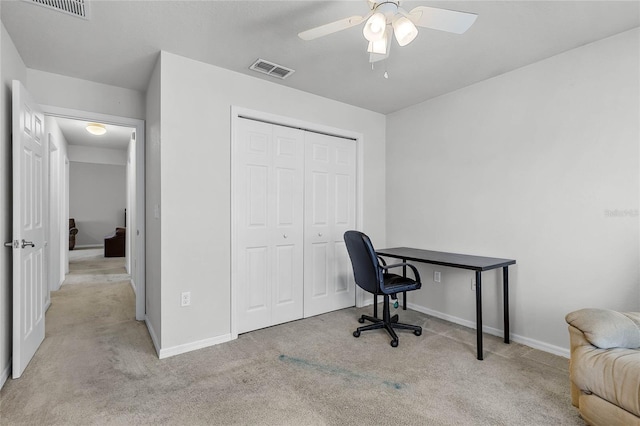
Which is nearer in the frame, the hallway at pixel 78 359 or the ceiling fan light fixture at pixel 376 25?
the ceiling fan light fixture at pixel 376 25

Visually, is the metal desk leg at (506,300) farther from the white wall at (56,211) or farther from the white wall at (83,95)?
the white wall at (56,211)

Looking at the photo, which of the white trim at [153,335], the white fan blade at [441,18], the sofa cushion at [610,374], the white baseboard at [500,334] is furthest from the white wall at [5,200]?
the white baseboard at [500,334]

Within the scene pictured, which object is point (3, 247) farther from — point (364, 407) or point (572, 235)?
point (572, 235)

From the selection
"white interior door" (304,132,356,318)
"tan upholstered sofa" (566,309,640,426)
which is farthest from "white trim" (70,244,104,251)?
"tan upholstered sofa" (566,309,640,426)

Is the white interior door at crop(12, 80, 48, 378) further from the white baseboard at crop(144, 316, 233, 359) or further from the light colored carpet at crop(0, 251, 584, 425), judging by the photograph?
the white baseboard at crop(144, 316, 233, 359)

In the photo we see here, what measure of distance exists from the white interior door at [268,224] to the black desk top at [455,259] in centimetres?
99

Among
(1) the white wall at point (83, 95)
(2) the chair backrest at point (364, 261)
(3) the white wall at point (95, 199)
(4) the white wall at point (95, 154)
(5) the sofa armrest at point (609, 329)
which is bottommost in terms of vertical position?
(5) the sofa armrest at point (609, 329)

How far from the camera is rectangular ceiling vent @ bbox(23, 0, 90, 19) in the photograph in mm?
1898

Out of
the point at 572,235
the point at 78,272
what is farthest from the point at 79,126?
the point at 572,235

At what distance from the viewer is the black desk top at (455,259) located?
253cm

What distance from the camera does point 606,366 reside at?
1.51 metres

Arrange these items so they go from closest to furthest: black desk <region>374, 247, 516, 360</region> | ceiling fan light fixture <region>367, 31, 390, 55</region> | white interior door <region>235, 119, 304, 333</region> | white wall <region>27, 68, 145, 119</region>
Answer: ceiling fan light fixture <region>367, 31, 390, 55</region>
black desk <region>374, 247, 516, 360</region>
white wall <region>27, 68, 145, 119</region>
white interior door <region>235, 119, 304, 333</region>

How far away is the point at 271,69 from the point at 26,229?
2233mm

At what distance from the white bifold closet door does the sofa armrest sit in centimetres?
230
